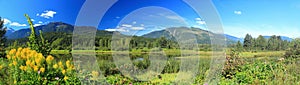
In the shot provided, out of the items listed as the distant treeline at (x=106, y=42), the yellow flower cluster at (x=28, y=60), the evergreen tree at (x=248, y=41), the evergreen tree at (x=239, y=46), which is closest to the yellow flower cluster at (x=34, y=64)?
the yellow flower cluster at (x=28, y=60)

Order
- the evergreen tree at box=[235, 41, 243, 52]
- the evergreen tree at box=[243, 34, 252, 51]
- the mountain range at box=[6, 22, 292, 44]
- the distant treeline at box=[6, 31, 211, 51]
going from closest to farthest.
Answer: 1. the mountain range at box=[6, 22, 292, 44]
2. the distant treeline at box=[6, 31, 211, 51]
3. the evergreen tree at box=[235, 41, 243, 52]
4. the evergreen tree at box=[243, 34, 252, 51]

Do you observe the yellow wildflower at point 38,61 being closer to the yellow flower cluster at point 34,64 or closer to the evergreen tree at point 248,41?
the yellow flower cluster at point 34,64

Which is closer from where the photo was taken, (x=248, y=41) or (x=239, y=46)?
(x=239, y=46)

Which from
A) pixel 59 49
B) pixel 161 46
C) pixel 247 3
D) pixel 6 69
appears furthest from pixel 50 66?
pixel 247 3

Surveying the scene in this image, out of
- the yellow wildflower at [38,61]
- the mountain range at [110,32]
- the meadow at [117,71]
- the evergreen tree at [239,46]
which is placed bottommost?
the meadow at [117,71]

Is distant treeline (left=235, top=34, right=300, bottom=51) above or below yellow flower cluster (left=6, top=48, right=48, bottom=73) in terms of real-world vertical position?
above

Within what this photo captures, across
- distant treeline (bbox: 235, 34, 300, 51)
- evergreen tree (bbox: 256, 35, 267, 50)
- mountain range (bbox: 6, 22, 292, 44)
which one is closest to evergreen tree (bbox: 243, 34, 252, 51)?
distant treeline (bbox: 235, 34, 300, 51)

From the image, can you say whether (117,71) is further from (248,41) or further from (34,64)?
(248,41)

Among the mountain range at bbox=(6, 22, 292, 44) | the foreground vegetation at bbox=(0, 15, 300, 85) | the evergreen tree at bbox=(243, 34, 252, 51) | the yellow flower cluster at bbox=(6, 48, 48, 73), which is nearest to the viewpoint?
the yellow flower cluster at bbox=(6, 48, 48, 73)

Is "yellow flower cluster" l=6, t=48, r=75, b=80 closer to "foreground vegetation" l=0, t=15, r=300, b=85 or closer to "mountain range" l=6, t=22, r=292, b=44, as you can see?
"foreground vegetation" l=0, t=15, r=300, b=85

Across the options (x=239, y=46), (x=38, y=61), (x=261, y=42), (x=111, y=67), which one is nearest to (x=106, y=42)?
(x=111, y=67)

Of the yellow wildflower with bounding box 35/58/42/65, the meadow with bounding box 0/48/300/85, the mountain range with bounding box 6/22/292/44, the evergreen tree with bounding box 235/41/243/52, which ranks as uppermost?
the mountain range with bounding box 6/22/292/44

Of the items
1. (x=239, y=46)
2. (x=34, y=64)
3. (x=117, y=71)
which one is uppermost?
(x=239, y=46)

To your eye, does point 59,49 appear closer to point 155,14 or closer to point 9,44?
point 9,44
